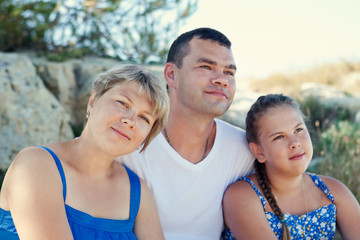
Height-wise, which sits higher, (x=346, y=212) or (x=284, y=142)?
(x=284, y=142)

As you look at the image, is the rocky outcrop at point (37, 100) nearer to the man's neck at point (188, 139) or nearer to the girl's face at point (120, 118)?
the man's neck at point (188, 139)

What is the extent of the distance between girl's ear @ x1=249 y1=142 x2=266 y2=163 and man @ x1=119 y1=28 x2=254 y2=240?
10 cm

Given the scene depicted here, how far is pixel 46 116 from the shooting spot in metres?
4.70

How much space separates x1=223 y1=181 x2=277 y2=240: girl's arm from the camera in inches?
105

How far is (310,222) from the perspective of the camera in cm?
286

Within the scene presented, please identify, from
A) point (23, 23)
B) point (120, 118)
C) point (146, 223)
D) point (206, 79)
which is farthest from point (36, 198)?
point (23, 23)

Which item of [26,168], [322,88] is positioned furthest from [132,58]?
[26,168]

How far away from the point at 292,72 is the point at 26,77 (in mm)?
10094

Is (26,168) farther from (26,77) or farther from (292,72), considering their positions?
(292,72)

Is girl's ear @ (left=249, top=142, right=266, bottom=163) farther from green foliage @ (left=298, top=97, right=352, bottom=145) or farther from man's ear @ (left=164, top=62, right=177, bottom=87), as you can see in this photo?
green foliage @ (left=298, top=97, right=352, bottom=145)

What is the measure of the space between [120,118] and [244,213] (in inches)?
42.9

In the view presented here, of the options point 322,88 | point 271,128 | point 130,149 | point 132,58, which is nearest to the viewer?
point 130,149

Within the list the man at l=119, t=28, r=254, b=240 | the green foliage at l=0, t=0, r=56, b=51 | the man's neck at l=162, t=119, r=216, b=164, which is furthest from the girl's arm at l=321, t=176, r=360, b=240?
the green foliage at l=0, t=0, r=56, b=51

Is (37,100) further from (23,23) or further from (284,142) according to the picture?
(284,142)
